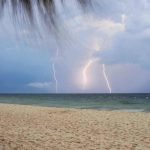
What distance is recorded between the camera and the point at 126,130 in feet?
33.0

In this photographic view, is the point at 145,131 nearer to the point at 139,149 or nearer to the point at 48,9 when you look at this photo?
the point at 139,149

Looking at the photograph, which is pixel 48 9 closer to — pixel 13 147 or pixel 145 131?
pixel 13 147

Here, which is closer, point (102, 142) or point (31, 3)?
point (31, 3)

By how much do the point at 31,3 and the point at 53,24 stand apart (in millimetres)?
132

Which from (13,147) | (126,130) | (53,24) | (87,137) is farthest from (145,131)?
(53,24)

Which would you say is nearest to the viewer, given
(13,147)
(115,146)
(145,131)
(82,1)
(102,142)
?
(82,1)

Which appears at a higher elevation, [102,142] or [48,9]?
[48,9]

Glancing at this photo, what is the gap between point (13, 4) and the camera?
1.49 metres

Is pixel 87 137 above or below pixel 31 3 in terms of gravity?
below

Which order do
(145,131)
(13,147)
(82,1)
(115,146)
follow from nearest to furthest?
(82,1)
(13,147)
(115,146)
(145,131)

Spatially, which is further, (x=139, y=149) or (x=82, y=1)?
(x=139, y=149)

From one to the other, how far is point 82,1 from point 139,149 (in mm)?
6092

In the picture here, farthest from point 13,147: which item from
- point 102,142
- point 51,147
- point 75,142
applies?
point 102,142

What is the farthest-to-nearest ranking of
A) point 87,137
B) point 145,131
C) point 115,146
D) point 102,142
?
point 145,131, point 87,137, point 102,142, point 115,146
